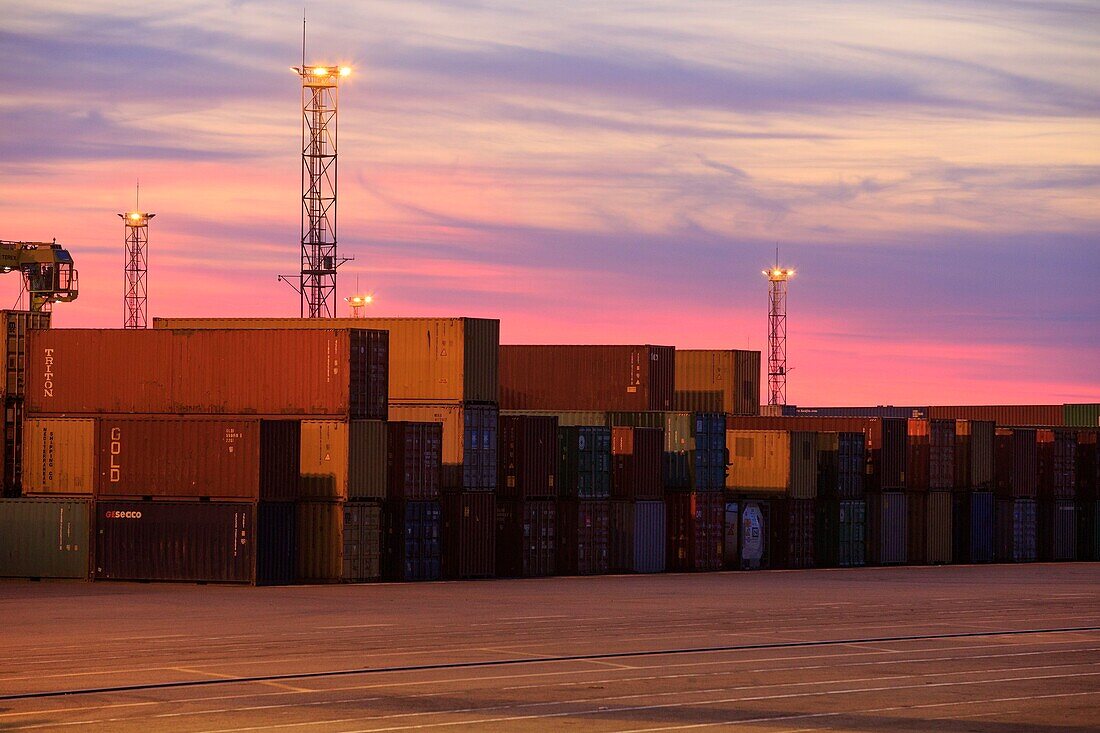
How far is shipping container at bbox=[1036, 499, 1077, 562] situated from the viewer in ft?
252

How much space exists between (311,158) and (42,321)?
18.9 meters

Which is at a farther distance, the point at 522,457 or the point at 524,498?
the point at 522,457

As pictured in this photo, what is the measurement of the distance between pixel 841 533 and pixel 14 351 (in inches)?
1311

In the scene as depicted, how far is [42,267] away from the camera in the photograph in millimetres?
77250

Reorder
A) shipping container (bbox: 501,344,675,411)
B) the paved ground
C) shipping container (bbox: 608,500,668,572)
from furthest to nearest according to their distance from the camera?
shipping container (bbox: 501,344,675,411) → shipping container (bbox: 608,500,668,572) → the paved ground

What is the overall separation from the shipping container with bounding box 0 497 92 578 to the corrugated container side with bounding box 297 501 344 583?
20.8 feet

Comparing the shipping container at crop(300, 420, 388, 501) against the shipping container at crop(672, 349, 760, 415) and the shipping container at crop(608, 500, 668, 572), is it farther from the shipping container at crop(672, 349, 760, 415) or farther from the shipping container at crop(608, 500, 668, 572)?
the shipping container at crop(672, 349, 760, 415)

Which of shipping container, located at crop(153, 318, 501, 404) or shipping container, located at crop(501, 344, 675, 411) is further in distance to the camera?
shipping container, located at crop(501, 344, 675, 411)

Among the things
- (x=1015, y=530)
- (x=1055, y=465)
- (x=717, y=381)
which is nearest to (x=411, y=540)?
(x=717, y=381)

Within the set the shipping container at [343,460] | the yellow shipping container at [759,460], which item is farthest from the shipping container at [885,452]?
the shipping container at [343,460]

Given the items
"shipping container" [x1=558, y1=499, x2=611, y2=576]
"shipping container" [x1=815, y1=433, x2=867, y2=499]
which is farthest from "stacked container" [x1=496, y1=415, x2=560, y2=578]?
"shipping container" [x1=815, y1=433, x2=867, y2=499]

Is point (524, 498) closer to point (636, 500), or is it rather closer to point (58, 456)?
point (636, 500)

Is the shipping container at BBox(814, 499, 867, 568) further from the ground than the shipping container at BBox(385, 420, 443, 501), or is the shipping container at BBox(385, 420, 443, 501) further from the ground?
the shipping container at BBox(385, 420, 443, 501)

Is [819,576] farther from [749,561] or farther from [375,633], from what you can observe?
[375,633]
